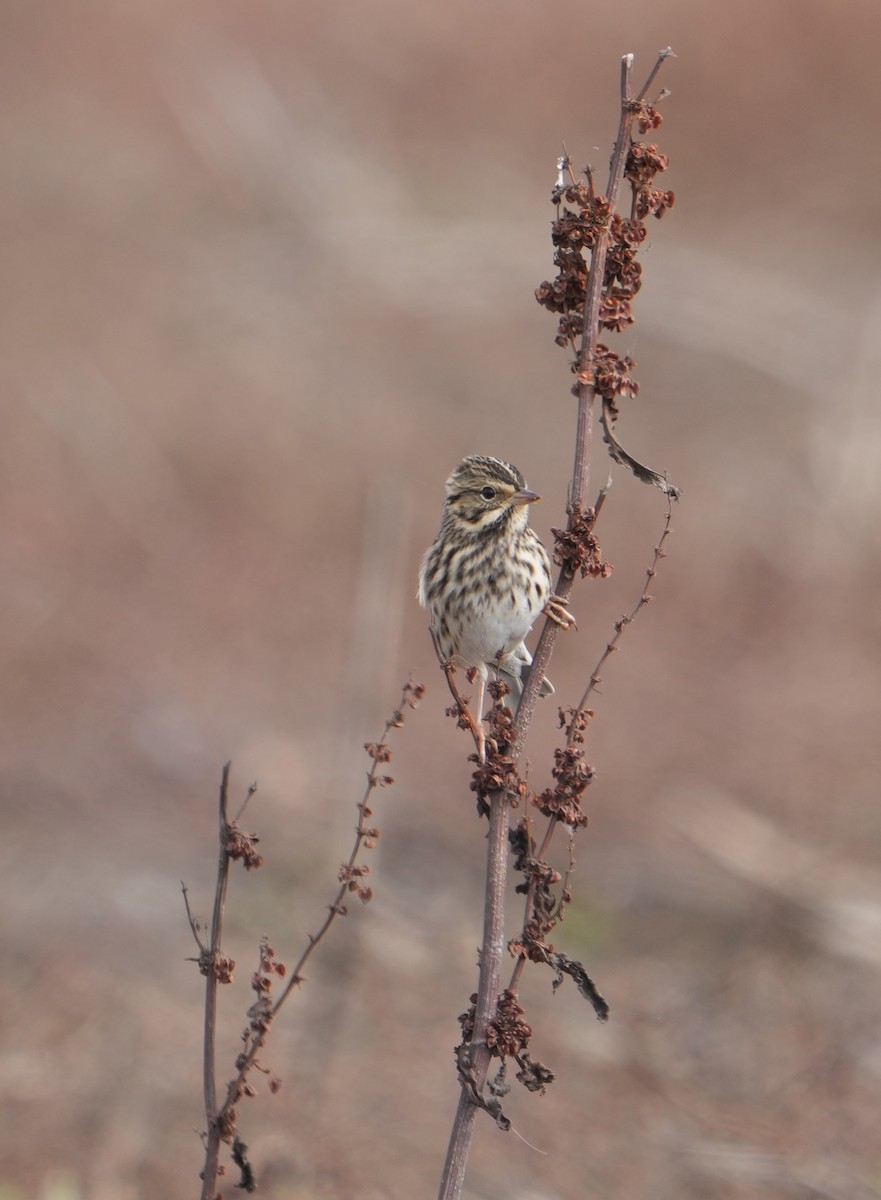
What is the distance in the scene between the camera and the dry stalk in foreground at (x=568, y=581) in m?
3.62

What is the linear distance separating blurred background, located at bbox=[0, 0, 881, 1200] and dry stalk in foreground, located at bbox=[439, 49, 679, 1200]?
2.81m

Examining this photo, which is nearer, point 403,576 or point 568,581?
point 568,581

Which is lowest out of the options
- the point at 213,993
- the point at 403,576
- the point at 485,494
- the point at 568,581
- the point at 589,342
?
the point at 213,993

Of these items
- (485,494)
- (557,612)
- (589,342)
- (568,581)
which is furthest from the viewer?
(485,494)

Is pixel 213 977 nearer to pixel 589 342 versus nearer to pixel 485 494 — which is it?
pixel 589 342

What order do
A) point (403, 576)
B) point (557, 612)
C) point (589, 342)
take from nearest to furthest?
point (589, 342)
point (557, 612)
point (403, 576)

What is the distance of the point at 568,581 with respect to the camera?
379 cm

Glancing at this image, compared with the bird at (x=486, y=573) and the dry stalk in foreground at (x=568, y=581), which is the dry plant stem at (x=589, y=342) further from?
the bird at (x=486, y=573)

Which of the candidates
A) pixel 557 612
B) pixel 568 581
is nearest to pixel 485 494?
pixel 557 612

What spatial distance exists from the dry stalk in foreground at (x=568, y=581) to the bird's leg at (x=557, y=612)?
3 cm

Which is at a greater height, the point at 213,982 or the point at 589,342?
the point at 589,342

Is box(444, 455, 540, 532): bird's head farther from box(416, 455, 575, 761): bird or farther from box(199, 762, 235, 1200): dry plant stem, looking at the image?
box(199, 762, 235, 1200): dry plant stem

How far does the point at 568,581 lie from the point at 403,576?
8.77 meters

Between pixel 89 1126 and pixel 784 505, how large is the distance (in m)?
8.98
